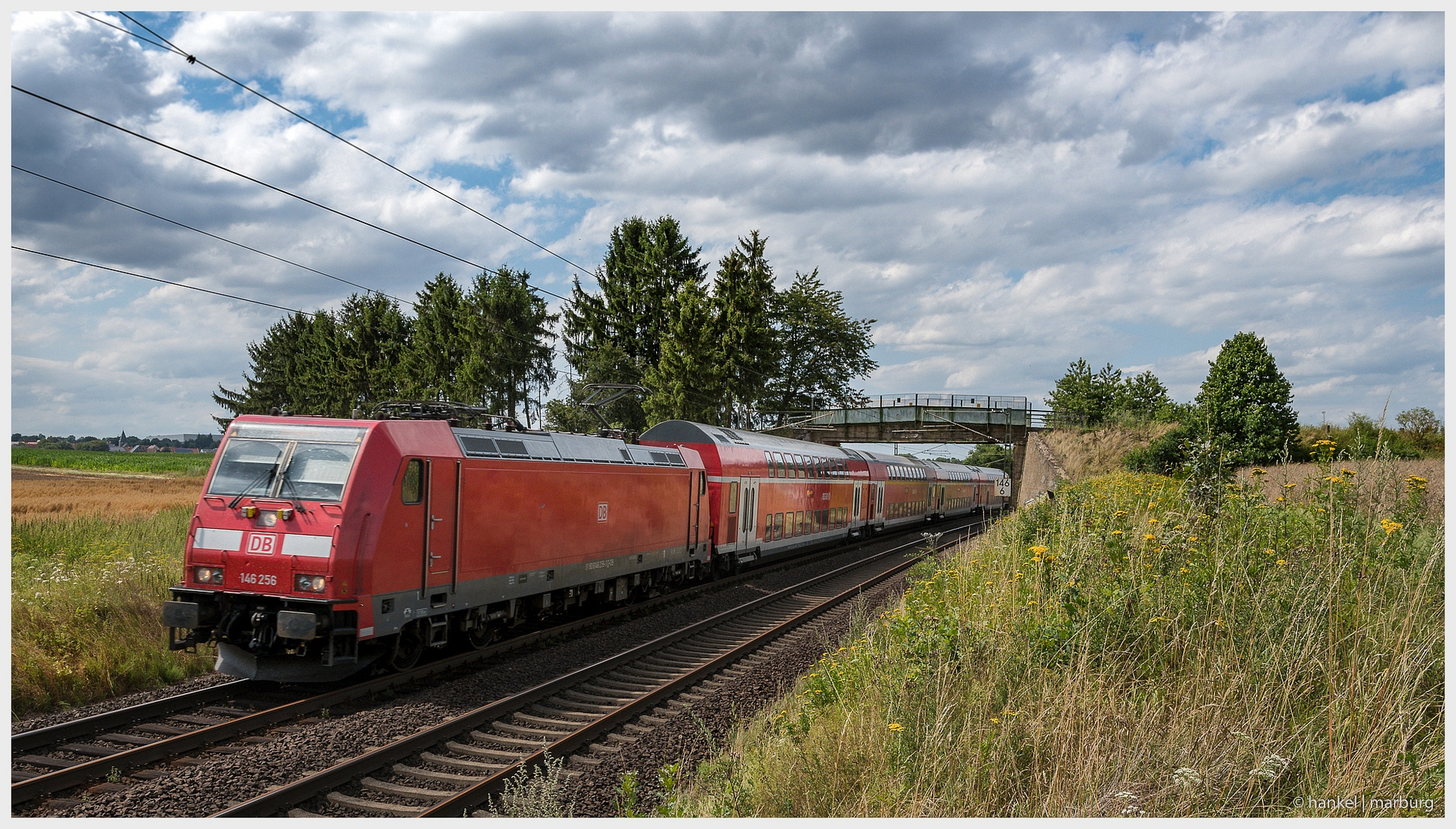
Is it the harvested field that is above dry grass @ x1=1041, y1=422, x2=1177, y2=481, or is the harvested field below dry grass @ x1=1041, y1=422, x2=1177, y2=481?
below

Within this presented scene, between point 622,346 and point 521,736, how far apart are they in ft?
134

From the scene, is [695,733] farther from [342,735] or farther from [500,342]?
[500,342]

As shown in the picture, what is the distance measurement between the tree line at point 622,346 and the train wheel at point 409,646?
886 inches

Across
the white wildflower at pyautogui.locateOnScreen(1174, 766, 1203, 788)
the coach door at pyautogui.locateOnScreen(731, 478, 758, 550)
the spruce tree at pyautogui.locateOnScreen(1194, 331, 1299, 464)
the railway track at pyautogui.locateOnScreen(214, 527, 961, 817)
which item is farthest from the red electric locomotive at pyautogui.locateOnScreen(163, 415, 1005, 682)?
the spruce tree at pyautogui.locateOnScreen(1194, 331, 1299, 464)

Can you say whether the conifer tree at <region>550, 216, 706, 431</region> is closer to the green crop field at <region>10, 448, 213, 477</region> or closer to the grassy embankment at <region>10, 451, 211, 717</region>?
the green crop field at <region>10, 448, 213, 477</region>

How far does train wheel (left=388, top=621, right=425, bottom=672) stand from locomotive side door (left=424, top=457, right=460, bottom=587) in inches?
23.6

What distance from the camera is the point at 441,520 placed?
10.3 meters

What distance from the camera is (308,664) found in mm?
9367

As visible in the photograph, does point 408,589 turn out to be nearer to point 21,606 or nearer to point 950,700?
point 21,606

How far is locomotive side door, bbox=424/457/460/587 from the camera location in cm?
1003

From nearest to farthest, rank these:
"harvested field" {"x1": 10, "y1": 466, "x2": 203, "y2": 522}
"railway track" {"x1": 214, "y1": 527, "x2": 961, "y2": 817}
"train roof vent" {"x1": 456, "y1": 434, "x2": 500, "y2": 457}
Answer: "railway track" {"x1": 214, "y1": 527, "x2": 961, "y2": 817}
"train roof vent" {"x1": 456, "y1": 434, "x2": 500, "y2": 457}
"harvested field" {"x1": 10, "y1": 466, "x2": 203, "y2": 522}

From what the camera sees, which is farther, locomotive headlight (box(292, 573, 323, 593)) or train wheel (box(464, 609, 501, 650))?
train wheel (box(464, 609, 501, 650))

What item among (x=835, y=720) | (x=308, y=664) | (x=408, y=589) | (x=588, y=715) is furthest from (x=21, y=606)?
(x=835, y=720)

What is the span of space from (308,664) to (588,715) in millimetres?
3280
